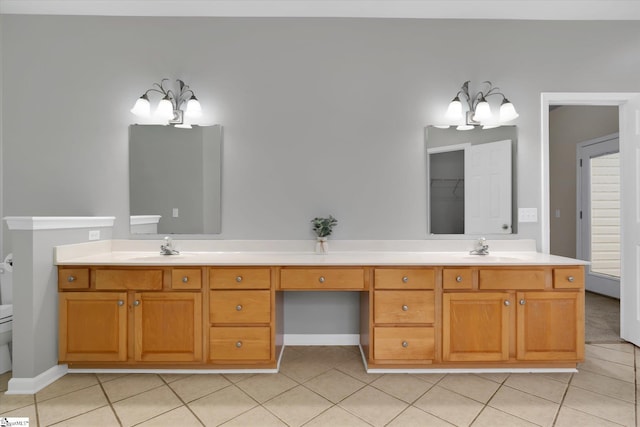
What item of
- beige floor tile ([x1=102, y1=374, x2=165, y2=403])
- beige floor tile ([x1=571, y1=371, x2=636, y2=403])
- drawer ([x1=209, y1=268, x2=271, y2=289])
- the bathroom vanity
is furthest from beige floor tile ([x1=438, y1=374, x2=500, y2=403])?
beige floor tile ([x1=102, y1=374, x2=165, y2=403])

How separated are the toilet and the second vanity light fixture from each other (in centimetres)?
347

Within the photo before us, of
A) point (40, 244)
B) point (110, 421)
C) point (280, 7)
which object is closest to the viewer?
point (110, 421)

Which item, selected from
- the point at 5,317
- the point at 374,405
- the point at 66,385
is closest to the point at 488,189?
the point at 374,405

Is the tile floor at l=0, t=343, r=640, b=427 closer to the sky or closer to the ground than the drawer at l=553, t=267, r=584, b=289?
closer to the ground

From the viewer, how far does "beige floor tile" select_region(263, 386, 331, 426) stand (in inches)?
66.4

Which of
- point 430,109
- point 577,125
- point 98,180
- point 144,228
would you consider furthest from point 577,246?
point 98,180

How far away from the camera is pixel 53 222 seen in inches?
80.8

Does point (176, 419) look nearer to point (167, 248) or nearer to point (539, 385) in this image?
point (167, 248)

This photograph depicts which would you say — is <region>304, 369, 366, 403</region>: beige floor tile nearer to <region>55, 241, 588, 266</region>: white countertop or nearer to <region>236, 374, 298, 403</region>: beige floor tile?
<region>236, 374, 298, 403</region>: beige floor tile

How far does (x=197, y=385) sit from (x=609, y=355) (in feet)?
9.93

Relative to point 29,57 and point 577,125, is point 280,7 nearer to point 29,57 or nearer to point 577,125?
point 29,57

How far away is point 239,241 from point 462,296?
1.72 meters

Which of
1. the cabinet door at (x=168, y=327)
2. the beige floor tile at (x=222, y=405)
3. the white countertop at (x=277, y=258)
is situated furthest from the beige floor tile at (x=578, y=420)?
the cabinet door at (x=168, y=327)

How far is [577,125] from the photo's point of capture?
4301mm
